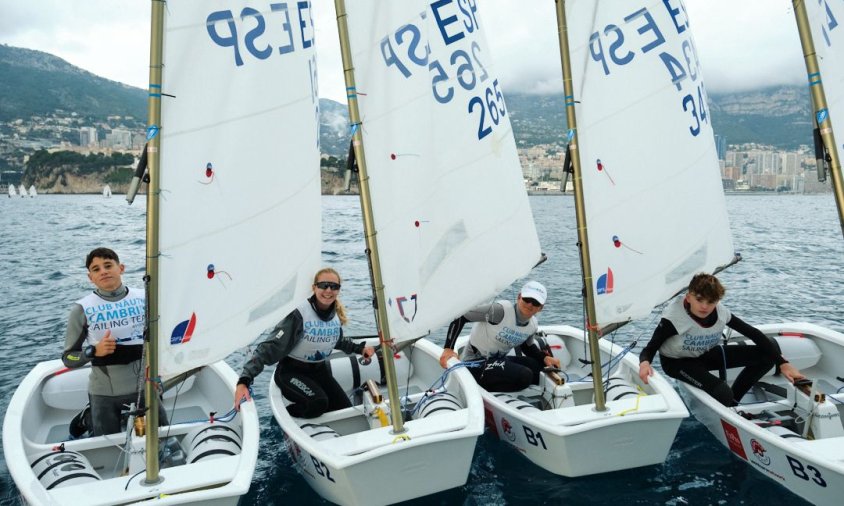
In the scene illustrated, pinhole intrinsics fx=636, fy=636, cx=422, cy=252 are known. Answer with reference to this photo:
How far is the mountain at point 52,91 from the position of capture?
456ft

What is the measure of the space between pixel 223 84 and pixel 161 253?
1029 millimetres

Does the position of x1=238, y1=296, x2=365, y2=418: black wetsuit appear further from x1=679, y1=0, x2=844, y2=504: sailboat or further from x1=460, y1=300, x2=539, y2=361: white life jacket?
x1=679, y1=0, x2=844, y2=504: sailboat

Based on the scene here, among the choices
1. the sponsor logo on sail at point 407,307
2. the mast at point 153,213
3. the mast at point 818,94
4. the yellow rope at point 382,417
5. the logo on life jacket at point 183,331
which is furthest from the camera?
the sponsor logo on sail at point 407,307

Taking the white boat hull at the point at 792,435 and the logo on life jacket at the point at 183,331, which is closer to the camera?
the logo on life jacket at the point at 183,331

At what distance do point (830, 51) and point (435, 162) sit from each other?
2785 millimetres

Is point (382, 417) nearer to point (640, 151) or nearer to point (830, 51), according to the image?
point (640, 151)

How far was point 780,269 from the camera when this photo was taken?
17094 millimetres

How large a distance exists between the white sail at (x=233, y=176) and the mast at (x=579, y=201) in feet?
5.80

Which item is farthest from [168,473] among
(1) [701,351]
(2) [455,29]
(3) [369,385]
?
(1) [701,351]

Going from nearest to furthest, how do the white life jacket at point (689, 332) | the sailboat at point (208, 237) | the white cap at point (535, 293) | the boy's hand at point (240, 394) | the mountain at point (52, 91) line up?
the sailboat at point (208, 237)
the boy's hand at point (240, 394)
the white life jacket at point (689, 332)
the white cap at point (535, 293)
the mountain at point (52, 91)

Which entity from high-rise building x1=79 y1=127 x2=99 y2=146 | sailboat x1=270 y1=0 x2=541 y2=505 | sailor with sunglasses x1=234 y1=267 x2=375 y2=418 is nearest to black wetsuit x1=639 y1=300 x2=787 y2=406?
sailboat x1=270 y1=0 x2=541 y2=505

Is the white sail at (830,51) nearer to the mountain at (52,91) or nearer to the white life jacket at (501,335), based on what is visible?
the white life jacket at (501,335)

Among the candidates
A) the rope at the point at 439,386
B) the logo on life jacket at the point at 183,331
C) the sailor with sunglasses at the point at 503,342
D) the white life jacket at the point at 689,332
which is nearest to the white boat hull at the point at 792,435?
the white life jacket at the point at 689,332

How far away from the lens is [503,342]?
5.36m
